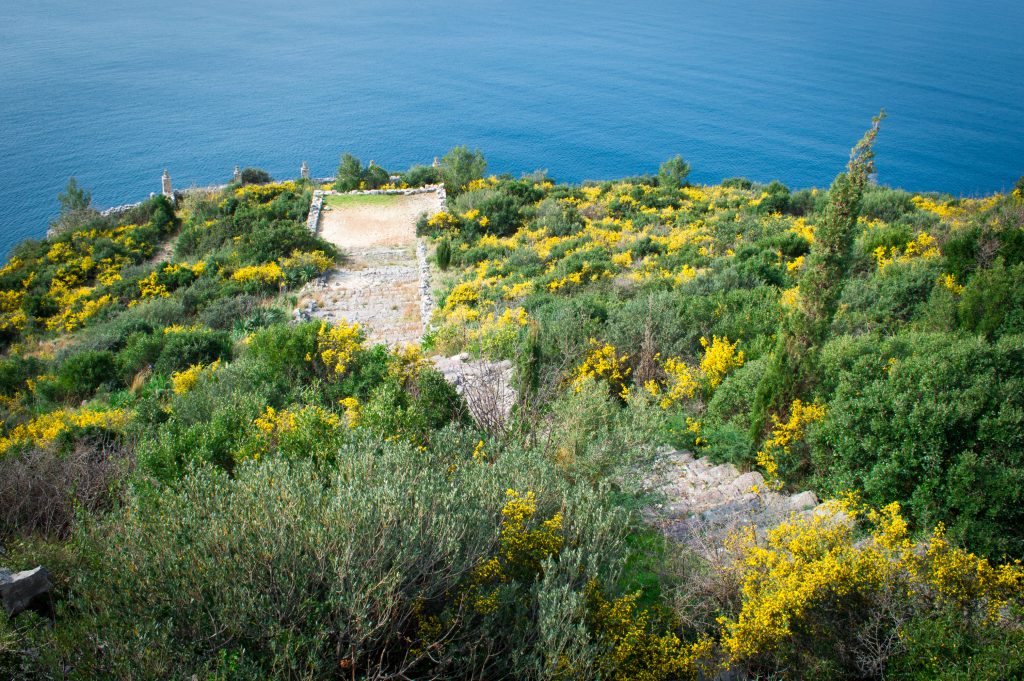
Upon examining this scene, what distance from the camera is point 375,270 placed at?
69.1 ft

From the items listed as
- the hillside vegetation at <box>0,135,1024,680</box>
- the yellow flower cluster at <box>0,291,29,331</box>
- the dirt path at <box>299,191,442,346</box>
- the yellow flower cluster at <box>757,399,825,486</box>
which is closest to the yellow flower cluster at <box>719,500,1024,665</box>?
the hillside vegetation at <box>0,135,1024,680</box>

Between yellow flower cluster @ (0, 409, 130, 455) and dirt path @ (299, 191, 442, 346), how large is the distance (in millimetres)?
5807

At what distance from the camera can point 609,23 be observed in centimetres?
9294

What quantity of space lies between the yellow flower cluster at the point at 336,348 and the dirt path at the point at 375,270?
2.60 m

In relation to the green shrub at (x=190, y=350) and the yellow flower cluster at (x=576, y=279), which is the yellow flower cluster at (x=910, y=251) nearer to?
the yellow flower cluster at (x=576, y=279)

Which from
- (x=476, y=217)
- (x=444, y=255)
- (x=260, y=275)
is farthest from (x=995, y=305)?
(x=260, y=275)

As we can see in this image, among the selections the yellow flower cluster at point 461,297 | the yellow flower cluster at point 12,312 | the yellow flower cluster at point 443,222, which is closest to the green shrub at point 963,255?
the yellow flower cluster at point 461,297

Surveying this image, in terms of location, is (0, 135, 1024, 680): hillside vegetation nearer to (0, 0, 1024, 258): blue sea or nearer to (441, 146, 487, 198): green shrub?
(441, 146, 487, 198): green shrub

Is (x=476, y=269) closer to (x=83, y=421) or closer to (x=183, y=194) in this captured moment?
(x=83, y=421)

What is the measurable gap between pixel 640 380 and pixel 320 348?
5.88 meters

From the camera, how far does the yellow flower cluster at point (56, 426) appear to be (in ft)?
32.1

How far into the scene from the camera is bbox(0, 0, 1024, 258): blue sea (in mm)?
47188

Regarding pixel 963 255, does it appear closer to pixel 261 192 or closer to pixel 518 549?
pixel 518 549

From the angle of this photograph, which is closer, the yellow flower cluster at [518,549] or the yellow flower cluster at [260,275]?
the yellow flower cluster at [518,549]
